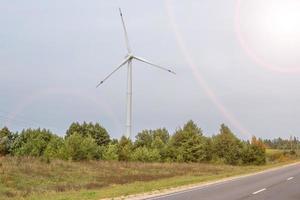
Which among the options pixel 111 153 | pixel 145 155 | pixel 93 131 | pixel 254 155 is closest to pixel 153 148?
pixel 145 155

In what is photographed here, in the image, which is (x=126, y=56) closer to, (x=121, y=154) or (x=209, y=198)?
(x=121, y=154)

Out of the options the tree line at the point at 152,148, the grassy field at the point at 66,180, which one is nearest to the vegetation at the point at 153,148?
the tree line at the point at 152,148

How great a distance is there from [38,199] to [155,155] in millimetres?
55827

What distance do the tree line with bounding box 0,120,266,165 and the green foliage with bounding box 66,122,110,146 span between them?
22.6 metres

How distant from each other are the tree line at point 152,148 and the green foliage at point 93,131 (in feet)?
74.2

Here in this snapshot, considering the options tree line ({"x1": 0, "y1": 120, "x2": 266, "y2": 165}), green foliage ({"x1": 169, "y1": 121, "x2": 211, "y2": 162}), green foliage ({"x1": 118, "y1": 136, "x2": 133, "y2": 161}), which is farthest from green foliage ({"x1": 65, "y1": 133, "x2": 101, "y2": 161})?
green foliage ({"x1": 169, "y1": 121, "x2": 211, "y2": 162})

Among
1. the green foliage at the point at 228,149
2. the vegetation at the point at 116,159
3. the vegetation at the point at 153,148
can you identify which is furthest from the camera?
the green foliage at the point at 228,149

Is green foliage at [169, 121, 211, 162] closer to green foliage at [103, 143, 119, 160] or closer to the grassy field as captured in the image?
green foliage at [103, 143, 119, 160]

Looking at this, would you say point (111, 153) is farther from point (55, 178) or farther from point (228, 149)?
point (228, 149)

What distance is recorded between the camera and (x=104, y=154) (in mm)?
65812

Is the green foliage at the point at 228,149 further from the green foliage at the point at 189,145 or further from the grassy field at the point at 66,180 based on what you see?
the grassy field at the point at 66,180

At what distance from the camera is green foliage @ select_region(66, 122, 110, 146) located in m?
125

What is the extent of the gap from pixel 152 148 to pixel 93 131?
4571 centimetres

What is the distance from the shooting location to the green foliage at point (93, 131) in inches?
4929
